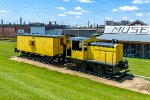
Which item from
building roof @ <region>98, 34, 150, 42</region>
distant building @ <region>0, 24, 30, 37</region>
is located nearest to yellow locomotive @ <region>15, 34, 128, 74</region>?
building roof @ <region>98, 34, 150, 42</region>

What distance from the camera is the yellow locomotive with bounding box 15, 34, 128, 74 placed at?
911 inches

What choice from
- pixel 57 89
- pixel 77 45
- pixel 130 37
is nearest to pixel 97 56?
pixel 77 45

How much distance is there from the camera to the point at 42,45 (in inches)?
1191

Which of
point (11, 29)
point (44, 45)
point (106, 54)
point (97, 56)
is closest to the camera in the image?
point (106, 54)

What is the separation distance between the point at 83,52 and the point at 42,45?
6.97m

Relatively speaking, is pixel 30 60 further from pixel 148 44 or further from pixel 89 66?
pixel 148 44

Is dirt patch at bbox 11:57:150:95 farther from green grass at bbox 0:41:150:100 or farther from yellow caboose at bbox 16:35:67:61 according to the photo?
yellow caboose at bbox 16:35:67:61

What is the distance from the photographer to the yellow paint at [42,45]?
28.6 m

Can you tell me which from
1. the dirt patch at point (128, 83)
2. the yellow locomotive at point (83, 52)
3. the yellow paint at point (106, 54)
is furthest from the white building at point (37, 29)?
the yellow paint at point (106, 54)

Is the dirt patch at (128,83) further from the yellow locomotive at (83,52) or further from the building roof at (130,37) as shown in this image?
the building roof at (130,37)

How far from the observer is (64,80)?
21.1 m

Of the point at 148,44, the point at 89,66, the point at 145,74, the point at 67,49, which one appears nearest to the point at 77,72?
the point at 89,66

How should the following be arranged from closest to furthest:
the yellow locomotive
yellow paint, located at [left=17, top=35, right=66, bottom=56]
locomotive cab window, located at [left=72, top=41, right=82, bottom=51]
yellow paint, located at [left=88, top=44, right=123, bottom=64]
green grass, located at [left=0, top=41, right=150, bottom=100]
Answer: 1. green grass, located at [left=0, top=41, right=150, bottom=100]
2. yellow paint, located at [left=88, top=44, right=123, bottom=64]
3. the yellow locomotive
4. locomotive cab window, located at [left=72, top=41, right=82, bottom=51]
5. yellow paint, located at [left=17, top=35, right=66, bottom=56]

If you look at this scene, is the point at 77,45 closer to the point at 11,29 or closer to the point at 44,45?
the point at 44,45
